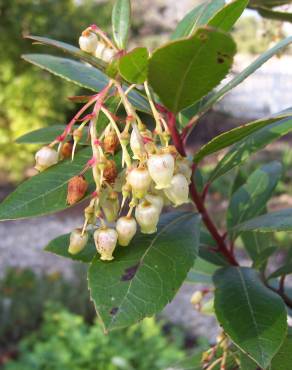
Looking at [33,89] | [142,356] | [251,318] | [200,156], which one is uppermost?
[200,156]

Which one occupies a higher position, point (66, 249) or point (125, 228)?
point (125, 228)

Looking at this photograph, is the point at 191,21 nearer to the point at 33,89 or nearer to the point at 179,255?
the point at 179,255

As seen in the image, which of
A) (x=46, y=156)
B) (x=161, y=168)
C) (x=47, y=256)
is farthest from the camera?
(x=47, y=256)

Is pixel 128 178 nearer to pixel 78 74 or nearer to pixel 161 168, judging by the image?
pixel 161 168

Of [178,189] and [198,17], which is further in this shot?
[198,17]

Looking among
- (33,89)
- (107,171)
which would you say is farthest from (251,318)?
(33,89)

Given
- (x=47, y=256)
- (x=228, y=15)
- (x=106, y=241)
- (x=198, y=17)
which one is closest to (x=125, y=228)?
(x=106, y=241)
